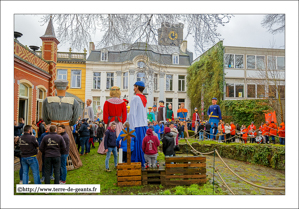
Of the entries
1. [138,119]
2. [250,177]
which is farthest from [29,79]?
[250,177]

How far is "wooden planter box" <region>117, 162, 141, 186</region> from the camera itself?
4416mm

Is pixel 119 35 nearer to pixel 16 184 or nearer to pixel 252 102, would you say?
pixel 16 184

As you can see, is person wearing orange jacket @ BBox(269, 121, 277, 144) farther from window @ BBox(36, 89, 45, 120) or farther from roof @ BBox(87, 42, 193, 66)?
window @ BBox(36, 89, 45, 120)

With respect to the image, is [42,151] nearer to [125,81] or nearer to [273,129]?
[125,81]

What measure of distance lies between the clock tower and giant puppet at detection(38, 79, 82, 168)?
256 cm

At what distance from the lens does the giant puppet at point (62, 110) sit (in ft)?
16.6

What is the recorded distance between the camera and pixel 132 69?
17.1ft

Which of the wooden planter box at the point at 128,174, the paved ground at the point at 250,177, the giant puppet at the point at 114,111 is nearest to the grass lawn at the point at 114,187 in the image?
the wooden planter box at the point at 128,174

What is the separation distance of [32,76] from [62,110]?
2938 millimetres

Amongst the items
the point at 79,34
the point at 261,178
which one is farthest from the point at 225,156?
the point at 79,34

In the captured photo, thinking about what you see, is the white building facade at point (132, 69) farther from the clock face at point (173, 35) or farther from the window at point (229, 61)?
the window at point (229, 61)

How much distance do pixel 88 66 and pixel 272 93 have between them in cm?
685

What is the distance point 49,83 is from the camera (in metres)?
8.38

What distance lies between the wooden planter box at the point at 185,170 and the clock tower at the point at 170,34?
8.51 feet
